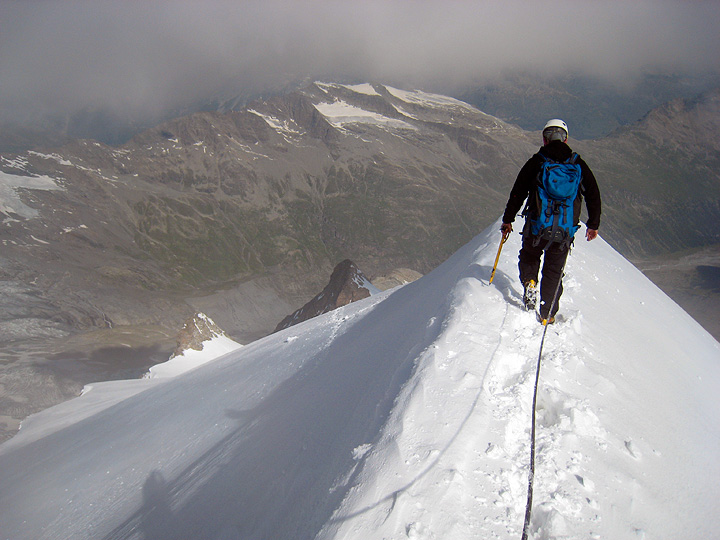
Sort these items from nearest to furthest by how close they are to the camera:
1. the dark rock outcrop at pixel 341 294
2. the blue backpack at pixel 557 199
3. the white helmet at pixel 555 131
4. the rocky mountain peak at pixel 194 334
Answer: the blue backpack at pixel 557 199 → the white helmet at pixel 555 131 → the rocky mountain peak at pixel 194 334 → the dark rock outcrop at pixel 341 294

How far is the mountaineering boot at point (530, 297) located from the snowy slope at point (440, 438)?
17 centimetres

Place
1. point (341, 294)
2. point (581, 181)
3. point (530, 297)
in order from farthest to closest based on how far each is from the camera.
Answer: point (341, 294) < point (530, 297) < point (581, 181)

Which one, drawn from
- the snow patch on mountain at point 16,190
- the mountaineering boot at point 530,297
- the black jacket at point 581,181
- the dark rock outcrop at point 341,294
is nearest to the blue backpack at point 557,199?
the black jacket at point 581,181

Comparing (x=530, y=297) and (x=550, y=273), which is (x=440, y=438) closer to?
(x=530, y=297)

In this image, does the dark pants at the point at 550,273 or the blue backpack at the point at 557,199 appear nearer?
the blue backpack at the point at 557,199

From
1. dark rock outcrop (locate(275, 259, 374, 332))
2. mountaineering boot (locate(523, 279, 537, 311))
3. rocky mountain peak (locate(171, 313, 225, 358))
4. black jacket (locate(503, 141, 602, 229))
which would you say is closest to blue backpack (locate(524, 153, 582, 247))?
black jacket (locate(503, 141, 602, 229))

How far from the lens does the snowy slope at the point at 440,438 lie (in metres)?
3.57

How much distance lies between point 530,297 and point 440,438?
3.20 metres

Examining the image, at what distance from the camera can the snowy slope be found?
3.57 m

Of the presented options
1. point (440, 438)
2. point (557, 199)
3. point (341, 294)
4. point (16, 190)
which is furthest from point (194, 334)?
point (16, 190)

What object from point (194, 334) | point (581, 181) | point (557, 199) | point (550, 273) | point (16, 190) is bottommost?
point (194, 334)

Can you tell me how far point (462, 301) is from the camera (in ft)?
20.7

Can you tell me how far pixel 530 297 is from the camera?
6441 millimetres

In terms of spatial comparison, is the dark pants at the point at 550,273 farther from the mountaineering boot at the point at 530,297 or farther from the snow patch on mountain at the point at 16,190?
the snow patch on mountain at the point at 16,190
